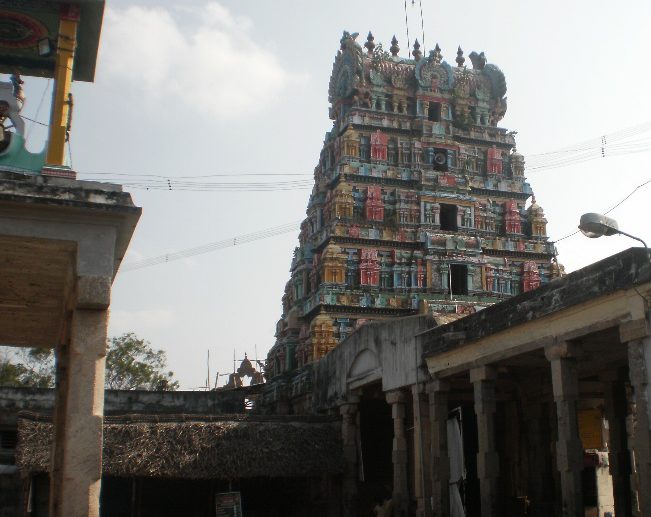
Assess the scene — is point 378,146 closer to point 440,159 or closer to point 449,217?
point 440,159

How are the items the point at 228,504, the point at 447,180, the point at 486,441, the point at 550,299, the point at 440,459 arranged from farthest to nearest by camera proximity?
the point at 447,180
the point at 228,504
the point at 440,459
the point at 486,441
the point at 550,299

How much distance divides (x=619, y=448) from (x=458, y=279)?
17407mm

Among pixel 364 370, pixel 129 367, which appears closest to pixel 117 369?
pixel 129 367

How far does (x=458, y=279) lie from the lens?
3472cm

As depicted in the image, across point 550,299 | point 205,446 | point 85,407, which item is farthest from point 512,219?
point 85,407

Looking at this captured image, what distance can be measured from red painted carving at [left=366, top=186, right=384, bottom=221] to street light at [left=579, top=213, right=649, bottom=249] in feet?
69.2

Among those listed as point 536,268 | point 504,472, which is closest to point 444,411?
point 504,472

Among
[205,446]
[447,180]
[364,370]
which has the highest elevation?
[447,180]

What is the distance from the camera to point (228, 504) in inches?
803

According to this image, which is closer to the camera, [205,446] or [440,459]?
[440,459]

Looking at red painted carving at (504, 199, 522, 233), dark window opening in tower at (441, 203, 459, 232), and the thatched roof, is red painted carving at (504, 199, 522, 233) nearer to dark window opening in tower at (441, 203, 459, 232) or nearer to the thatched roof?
dark window opening in tower at (441, 203, 459, 232)

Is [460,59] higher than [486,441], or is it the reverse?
[460,59]

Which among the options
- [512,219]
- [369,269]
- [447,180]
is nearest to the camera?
[369,269]

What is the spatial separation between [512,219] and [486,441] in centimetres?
2099
